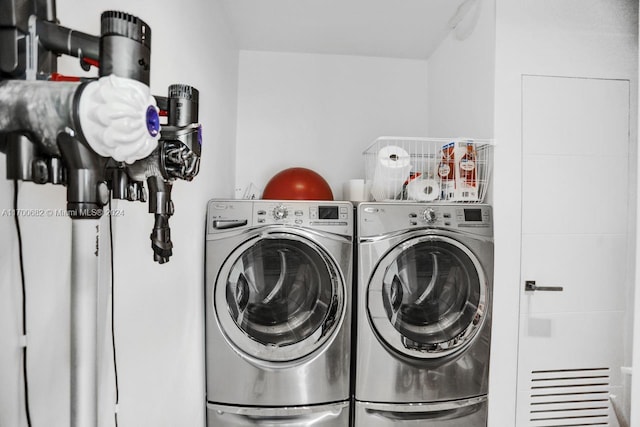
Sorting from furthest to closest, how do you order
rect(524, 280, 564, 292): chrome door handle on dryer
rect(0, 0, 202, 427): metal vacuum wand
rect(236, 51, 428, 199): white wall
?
rect(236, 51, 428, 199): white wall
rect(524, 280, 564, 292): chrome door handle on dryer
rect(0, 0, 202, 427): metal vacuum wand

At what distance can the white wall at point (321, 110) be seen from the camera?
2.57 m

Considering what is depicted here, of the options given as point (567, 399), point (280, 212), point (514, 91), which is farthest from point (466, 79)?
point (567, 399)

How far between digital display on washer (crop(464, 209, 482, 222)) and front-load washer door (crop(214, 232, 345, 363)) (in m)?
0.70

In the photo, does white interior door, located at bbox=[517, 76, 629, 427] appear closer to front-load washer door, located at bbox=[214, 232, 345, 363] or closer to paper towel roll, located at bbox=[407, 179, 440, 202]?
paper towel roll, located at bbox=[407, 179, 440, 202]

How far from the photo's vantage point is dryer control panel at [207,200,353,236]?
1676mm

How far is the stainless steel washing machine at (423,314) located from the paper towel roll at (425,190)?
96mm

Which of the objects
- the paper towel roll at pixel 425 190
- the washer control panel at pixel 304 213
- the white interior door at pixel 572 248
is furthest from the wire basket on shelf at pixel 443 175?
the washer control panel at pixel 304 213

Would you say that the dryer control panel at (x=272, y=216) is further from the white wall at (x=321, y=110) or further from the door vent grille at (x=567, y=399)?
the door vent grille at (x=567, y=399)

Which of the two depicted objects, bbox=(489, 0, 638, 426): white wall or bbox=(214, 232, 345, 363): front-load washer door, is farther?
bbox=(489, 0, 638, 426): white wall

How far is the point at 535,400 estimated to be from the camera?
1803 mm

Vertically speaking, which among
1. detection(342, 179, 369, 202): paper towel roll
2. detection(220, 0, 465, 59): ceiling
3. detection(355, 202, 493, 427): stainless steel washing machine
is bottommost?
detection(355, 202, 493, 427): stainless steel washing machine

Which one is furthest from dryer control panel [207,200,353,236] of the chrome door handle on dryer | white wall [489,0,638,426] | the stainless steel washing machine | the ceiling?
the ceiling

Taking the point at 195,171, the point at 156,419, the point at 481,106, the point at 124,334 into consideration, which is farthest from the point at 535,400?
the point at 195,171

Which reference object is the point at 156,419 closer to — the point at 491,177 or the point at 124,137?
the point at 124,137
